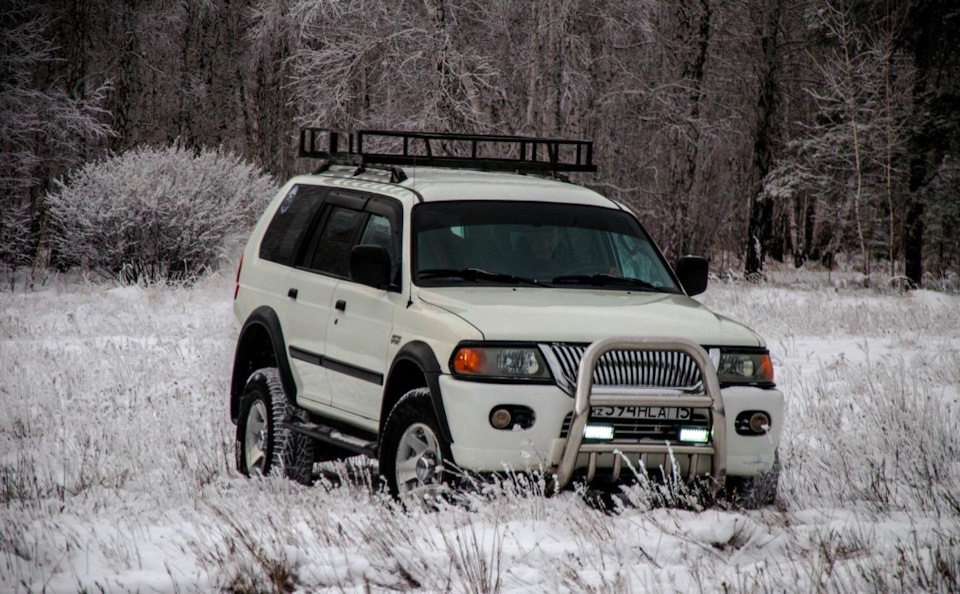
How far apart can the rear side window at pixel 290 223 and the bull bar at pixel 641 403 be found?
10.4ft

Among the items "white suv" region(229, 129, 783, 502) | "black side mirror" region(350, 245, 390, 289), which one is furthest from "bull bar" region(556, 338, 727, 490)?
"black side mirror" region(350, 245, 390, 289)

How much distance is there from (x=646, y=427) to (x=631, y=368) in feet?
1.01

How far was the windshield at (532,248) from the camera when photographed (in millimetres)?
7164

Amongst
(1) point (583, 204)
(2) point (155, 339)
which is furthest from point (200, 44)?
(1) point (583, 204)

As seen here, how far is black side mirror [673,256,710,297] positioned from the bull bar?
5.10 feet

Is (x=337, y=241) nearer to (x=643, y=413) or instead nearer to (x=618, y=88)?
(x=643, y=413)

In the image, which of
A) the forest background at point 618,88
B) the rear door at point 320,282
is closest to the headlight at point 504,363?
the rear door at point 320,282

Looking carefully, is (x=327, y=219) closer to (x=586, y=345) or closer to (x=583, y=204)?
(x=583, y=204)

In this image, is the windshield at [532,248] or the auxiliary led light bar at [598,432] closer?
the auxiliary led light bar at [598,432]

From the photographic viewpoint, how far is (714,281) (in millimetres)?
26844

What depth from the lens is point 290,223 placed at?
869cm

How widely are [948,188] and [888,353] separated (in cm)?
1651

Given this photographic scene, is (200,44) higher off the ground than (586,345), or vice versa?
(200,44)

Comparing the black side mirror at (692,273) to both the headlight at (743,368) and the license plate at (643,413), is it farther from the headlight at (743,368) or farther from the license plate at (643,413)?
the license plate at (643,413)
